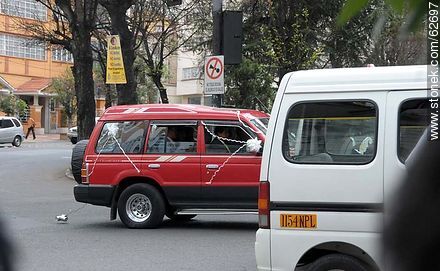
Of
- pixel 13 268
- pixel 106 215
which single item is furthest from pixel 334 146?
pixel 106 215

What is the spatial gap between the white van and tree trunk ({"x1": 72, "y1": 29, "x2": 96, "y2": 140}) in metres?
13.8

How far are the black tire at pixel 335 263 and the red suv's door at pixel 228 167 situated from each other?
4.20m

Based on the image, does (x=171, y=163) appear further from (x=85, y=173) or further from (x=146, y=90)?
(x=146, y=90)

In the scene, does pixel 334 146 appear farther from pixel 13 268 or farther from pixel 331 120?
pixel 13 268

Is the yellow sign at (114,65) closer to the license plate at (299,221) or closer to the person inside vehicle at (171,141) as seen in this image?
the person inside vehicle at (171,141)

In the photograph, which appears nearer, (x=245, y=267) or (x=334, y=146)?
(x=334, y=146)

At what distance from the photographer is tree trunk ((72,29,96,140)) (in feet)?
60.3

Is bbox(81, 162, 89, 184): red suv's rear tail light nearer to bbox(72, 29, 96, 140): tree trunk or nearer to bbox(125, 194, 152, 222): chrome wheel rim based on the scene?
bbox(125, 194, 152, 222): chrome wheel rim

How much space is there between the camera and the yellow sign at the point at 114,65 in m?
14.3

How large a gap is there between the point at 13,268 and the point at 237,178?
750 centimetres

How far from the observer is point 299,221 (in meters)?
5.02

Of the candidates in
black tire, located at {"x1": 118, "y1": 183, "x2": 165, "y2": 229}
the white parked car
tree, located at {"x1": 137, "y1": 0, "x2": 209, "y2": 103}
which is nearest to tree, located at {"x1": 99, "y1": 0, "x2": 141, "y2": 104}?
tree, located at {"x1": 137, "y1": 0, "x2": 209, "y2": 103}

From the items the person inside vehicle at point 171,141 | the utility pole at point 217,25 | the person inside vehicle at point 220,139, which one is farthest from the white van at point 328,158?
the utility pole at point 217,25

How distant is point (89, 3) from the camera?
18.4 meters
